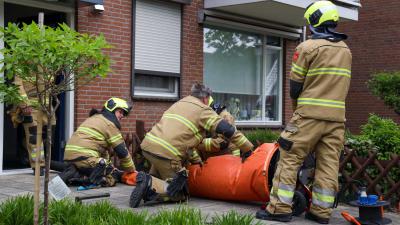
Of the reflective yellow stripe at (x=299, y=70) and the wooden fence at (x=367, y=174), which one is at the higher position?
the reflective yellow stripe at (x=299, y=70)

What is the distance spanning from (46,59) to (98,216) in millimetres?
1520

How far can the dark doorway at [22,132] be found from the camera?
9227 millimetres

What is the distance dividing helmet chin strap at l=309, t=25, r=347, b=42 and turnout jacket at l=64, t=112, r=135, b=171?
3.11 meters

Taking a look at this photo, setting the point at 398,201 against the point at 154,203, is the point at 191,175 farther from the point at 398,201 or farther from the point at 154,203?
the point at 398,201

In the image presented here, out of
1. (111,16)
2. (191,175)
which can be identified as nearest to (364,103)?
(111,16)

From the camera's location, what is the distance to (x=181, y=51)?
35.2ft

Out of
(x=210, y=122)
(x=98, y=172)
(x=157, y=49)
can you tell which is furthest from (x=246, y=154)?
(x=157, y=49)

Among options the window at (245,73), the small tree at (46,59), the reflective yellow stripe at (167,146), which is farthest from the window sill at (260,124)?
the small tree at (46,59)

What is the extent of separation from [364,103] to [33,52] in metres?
14.0

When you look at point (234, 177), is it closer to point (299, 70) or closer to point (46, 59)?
point (299, 70)

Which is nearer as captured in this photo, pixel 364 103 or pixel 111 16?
pixel 111 16

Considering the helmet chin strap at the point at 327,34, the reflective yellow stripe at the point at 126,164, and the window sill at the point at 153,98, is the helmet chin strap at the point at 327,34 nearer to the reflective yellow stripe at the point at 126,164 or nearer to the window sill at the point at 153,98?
the reflective yellow stripe at the point at 126,164

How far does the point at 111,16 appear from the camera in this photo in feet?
31.3

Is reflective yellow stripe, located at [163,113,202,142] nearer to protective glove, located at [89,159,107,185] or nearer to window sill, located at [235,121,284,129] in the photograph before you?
protective glove, located at [89,159,107,185]
